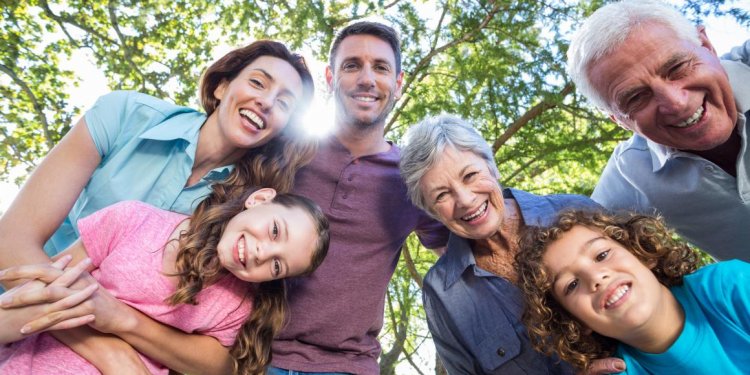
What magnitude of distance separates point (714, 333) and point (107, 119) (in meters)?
2.61

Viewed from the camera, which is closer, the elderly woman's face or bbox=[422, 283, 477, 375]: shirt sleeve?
the elderly woman's face

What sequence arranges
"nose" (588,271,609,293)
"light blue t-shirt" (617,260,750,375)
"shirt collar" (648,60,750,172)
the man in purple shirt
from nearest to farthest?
"light blue t-shirt" (617,260,750,375), "nose" (588,271,609,293), "shirt collar" (648,60,750,172), the man in purple shirt

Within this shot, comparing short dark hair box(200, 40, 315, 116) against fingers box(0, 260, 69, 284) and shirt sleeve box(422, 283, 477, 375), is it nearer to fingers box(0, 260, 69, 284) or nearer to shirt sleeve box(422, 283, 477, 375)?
fingers box(0, 260, 69, 284)

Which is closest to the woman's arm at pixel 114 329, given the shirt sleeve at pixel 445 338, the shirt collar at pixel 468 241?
the shirt sleeve at pixel 445 338

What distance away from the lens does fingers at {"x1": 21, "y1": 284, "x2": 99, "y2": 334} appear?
5.59 ft

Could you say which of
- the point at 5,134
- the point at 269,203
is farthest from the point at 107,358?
the point at 5,134

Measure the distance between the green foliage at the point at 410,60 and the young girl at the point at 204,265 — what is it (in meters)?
2.91

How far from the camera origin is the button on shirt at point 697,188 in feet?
7.34

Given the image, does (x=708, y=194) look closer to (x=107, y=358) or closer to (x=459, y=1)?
(x=107, y=358)

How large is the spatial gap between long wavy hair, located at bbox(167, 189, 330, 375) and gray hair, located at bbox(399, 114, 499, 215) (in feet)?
1.72

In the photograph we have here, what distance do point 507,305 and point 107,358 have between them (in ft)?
5.90

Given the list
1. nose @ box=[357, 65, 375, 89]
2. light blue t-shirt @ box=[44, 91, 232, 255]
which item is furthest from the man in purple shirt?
light blue t-shirt @ box=[44, 91, 232, 255]

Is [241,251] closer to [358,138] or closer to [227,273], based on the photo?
[227,273]

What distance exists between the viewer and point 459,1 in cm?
481
